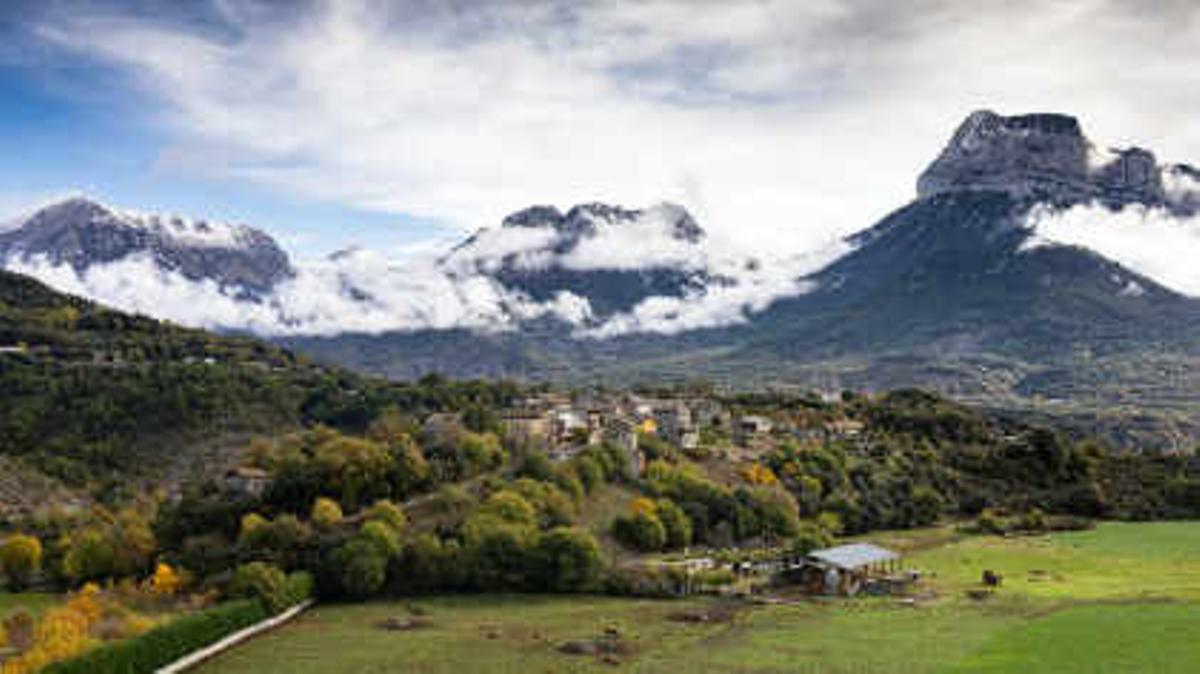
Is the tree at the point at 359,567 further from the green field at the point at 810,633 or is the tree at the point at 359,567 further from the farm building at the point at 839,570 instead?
the farm building at the point at 839,570

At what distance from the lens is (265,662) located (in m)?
57.0

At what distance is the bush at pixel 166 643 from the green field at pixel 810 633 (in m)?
1.76

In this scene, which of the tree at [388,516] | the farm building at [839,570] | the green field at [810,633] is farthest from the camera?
the tree at [388,516]

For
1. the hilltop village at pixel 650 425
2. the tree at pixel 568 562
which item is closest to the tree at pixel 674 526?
the hilltop village at pixel 650 425

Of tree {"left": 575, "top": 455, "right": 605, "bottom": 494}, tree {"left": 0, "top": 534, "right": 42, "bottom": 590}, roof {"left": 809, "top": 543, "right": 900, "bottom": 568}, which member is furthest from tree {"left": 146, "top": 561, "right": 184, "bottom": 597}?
roof {"left": 809, "top": 543, "right": 900, "bottom": 568}

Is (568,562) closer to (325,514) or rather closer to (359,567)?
(359,567)

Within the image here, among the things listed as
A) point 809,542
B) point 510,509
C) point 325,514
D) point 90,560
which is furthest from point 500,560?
point 90,560

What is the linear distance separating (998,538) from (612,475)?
3639 cm

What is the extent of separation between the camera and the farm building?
73812 millimetres

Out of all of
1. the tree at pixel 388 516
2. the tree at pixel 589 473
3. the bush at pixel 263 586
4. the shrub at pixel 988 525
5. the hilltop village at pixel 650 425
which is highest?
the hilltop village at pixel 650 425

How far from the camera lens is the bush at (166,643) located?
49.8 metres

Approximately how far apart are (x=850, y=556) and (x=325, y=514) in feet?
128

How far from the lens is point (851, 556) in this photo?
252 ft

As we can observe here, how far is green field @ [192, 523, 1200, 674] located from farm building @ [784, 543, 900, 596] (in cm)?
364
